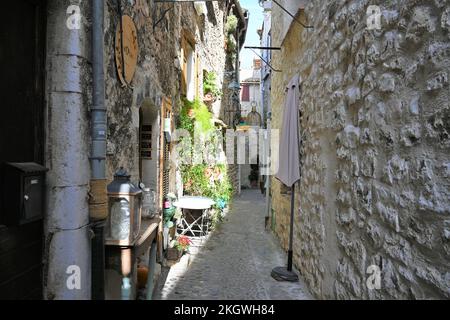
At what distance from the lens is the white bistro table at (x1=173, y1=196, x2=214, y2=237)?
6461mm

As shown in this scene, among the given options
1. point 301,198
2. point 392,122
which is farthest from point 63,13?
point 301,198

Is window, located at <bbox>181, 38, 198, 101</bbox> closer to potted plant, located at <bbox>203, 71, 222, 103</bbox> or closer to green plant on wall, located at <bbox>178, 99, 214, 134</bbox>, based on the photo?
green plant on wall, located at <bbox>178, 99, 214, 134</bbox>

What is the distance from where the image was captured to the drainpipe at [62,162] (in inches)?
88.5

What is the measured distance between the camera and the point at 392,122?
2115 mm

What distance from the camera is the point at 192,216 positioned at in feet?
22.7

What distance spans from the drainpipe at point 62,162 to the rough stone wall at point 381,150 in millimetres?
1897

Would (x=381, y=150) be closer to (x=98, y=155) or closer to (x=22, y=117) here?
(x=98, y=155)

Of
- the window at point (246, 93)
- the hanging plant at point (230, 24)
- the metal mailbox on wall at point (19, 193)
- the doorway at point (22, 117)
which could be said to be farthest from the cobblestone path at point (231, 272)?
the window at point (246, 93)

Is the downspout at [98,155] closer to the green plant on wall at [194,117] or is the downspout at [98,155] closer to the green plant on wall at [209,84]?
the green plant on wall at [194,117]

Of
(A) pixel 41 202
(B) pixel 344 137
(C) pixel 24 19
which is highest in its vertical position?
(C) pixel 24 19

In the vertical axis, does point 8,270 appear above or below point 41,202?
below
